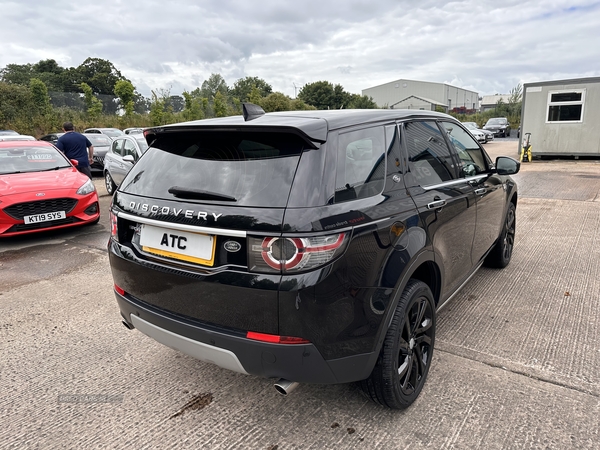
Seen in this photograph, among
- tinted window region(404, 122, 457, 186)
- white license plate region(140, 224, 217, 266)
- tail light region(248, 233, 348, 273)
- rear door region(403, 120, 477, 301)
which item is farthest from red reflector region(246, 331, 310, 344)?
tinted window region(404, 122, 457, 186)

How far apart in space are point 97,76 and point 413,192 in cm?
7030

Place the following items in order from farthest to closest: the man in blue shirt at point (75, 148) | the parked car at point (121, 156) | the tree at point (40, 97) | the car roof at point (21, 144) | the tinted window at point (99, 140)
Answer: the tree at point (40, 97), the tinted window at point (99, 140), the parked car at point (121, 156), the man in blue shirt at point (75, 148), the car roof at point (21, 144)

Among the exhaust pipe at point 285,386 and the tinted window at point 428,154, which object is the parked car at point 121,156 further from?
the exhaust pipe at point 285,386

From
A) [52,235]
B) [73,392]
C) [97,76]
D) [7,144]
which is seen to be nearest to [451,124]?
[73,392]

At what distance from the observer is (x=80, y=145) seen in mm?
9000

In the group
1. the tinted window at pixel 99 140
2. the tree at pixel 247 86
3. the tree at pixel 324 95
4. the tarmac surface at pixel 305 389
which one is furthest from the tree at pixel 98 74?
the tarmac surface at pixel 305 389

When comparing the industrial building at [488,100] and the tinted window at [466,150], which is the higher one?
the industrial building at [488,100]

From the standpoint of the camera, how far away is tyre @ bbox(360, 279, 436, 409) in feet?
7.22

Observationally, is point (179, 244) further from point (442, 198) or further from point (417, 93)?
point (417, 93)

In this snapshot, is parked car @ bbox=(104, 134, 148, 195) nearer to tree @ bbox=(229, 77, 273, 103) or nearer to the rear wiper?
the rear wiper

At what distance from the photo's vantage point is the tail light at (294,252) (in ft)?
6.12

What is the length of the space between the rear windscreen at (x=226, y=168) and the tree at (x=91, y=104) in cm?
3251

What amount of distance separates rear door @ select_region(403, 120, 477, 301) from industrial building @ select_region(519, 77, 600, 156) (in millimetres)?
14659

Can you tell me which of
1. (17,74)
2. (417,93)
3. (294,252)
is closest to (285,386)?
(294,252)
